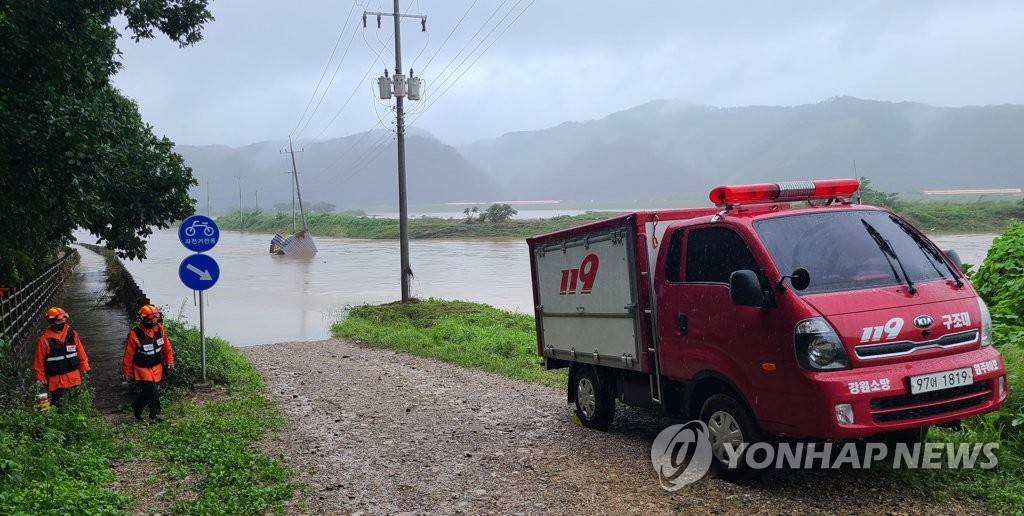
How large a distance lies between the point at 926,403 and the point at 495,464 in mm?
3510

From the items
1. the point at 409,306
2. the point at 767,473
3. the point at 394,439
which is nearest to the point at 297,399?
the point at 394,439

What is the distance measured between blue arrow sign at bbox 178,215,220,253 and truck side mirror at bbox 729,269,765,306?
788 centimetres

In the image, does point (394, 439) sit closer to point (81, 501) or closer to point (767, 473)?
point (81, 501)

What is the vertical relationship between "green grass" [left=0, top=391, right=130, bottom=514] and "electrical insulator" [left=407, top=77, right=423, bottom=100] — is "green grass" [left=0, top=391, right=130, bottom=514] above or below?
below

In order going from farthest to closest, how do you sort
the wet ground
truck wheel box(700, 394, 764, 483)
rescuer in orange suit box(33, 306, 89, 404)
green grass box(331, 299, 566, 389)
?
green grass box(331, 299, 566, 389) < the wet ground < rescuer in orange suit box(33, 306, 89, 404) < truck wheel box(700, 394, 764, 483)

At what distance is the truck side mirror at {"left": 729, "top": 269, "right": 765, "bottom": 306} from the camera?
5469 mm

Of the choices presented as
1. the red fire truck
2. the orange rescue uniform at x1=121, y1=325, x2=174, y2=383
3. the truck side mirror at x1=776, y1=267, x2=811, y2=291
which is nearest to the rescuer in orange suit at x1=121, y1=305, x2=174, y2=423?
the orange rescue uniform at x1=121, y1=325, x2=174, y2=383

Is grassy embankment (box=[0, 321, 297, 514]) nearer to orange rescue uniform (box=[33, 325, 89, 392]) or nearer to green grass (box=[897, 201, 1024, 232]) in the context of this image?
orange rescue uniform (box=[33, 325, 89, 392])

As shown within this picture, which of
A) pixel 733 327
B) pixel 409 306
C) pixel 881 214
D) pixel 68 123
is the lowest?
pixel 409 306

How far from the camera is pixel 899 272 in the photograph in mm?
5715

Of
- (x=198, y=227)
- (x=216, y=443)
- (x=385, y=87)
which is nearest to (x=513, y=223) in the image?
(x=385, y=87)

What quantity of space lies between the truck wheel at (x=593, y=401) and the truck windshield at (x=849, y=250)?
9.48 ft

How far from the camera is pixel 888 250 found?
19.3ft

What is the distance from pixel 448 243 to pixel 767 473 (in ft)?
231
